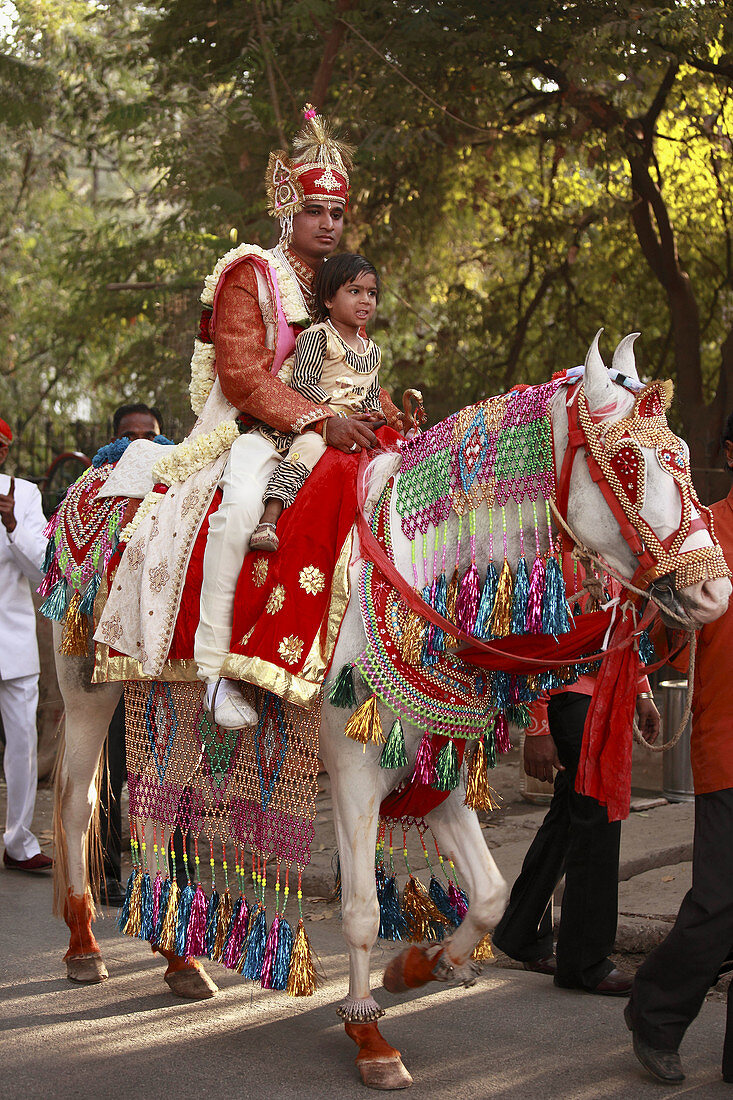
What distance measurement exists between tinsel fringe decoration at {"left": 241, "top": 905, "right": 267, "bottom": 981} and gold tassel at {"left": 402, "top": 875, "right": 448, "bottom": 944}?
553 mm

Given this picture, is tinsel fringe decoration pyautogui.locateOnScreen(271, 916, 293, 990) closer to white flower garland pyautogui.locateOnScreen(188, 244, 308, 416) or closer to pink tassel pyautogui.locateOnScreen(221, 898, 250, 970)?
pink tassel pyautogui.locateOnScreen(221, 898, 250, 970)

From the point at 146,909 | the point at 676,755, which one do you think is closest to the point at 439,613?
the point at 146,909

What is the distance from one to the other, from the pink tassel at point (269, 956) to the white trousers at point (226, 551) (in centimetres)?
89

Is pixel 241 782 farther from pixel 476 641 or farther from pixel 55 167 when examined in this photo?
pixel 55 167

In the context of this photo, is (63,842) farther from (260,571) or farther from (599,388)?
(599,388)

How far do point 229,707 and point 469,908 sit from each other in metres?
1.05

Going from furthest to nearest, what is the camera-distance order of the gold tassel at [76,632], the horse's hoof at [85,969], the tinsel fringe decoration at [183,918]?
the gold tassel at [76,632]
the horse's hoof at [85,969]
the tinsel fringe decoration at [183,918]

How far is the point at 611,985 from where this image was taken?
14.9ft

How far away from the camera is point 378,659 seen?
3.66 meters

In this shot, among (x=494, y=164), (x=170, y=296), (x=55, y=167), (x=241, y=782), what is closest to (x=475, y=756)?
(x=241, y=782)

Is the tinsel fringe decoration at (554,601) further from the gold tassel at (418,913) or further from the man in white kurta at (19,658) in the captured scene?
the man in white kurta at (19,658)

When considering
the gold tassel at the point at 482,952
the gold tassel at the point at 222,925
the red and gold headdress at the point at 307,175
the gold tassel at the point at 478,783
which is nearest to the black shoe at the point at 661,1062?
the gold tassel at the point at 482,952

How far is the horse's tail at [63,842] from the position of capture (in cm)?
505

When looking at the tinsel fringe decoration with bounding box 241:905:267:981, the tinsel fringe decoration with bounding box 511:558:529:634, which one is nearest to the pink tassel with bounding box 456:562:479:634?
the tinsel fringe decoration with bounding box 511:558:529:634
